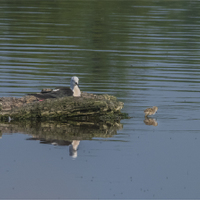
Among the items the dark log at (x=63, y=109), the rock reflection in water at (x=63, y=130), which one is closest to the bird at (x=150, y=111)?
the dark log at (x=63, y=109)

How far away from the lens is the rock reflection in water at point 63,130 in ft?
42.9

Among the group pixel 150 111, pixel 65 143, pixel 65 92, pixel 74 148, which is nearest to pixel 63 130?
pixel 65 143

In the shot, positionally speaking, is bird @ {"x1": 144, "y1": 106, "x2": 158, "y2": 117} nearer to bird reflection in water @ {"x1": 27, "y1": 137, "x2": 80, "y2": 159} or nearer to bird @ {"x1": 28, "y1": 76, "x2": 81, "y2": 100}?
bird @ {"x1": 28, "y1": 76, "x2": 81, "y2": 100}

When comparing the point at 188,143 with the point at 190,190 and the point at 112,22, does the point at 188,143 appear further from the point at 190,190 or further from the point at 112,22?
the point at 112,22

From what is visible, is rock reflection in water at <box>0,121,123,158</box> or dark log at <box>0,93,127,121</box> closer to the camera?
rock reflection in water at <box>0,121,123,158</box>

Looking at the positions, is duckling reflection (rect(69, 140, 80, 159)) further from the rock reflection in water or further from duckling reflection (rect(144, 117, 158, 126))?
Result: duckling reflection (rect(144, 117, 158, 126))

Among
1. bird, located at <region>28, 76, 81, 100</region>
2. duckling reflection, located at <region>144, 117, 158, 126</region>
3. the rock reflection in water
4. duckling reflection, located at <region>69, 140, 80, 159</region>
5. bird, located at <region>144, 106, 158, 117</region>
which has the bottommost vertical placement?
duckling reflection, located at <region>69, 140, 80, 159</region>

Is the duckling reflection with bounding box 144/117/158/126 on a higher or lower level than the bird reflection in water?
higher

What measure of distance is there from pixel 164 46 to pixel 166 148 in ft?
62.0

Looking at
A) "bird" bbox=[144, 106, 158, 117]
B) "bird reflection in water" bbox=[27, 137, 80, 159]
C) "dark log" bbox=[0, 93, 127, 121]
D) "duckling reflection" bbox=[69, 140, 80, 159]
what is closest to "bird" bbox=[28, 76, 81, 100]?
"dark log" bbox=[0, 93, 127, 121]

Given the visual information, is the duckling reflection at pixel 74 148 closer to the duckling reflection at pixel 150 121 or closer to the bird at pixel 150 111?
the duckling reflection at pixel 150 121

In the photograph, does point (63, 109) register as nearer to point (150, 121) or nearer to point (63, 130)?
point (63, 130)

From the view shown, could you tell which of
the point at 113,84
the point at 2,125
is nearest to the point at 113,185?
the point at 2,125

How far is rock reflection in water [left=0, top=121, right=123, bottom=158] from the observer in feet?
42.9
